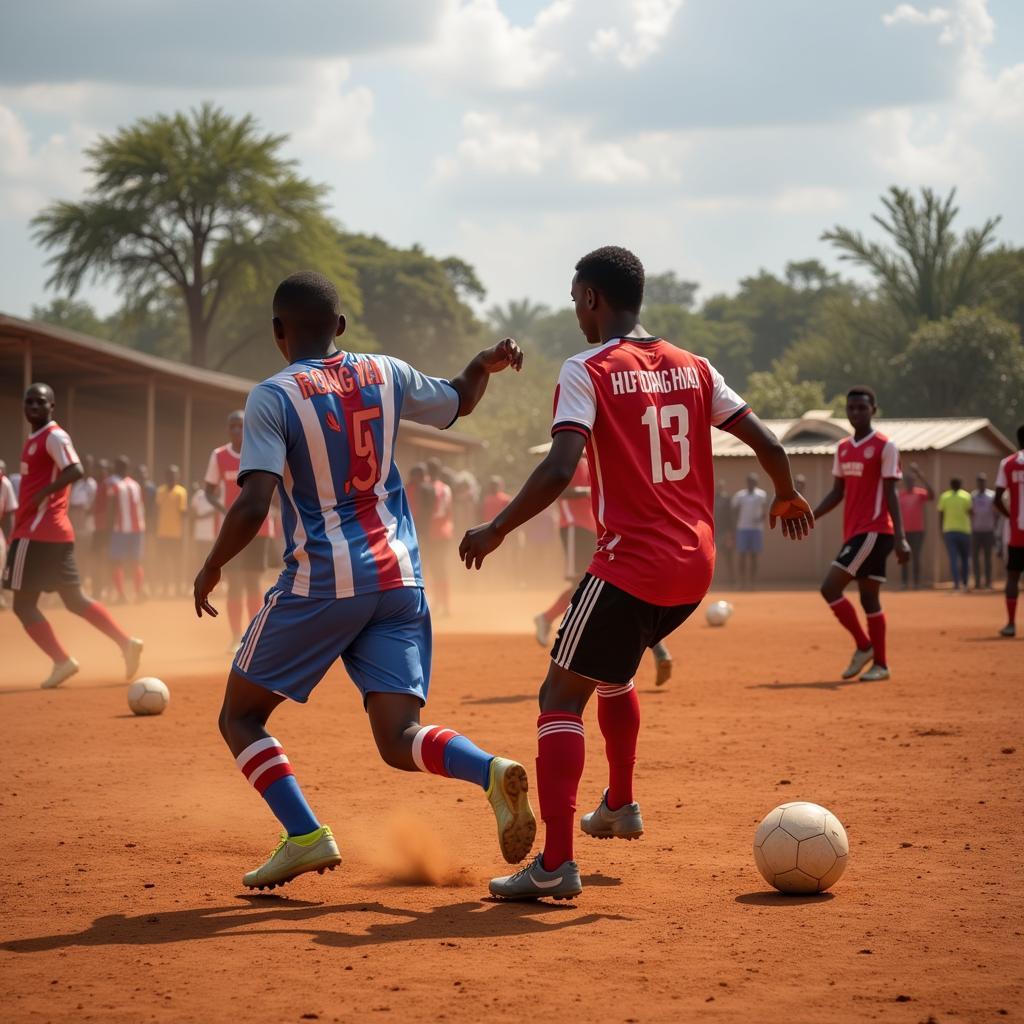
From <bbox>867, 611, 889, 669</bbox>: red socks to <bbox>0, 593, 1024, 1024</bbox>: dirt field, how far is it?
4.18ft

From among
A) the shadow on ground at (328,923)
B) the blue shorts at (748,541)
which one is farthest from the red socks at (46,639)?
the blue shorts at (748,541)

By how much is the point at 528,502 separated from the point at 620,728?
1.35m

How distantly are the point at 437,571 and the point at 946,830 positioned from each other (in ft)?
51.0

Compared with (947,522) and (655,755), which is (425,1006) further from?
(947,522)

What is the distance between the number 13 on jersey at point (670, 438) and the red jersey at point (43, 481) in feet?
22.4

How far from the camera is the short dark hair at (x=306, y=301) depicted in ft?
17.2

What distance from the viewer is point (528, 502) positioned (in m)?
4.81

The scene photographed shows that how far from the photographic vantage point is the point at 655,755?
8.45m

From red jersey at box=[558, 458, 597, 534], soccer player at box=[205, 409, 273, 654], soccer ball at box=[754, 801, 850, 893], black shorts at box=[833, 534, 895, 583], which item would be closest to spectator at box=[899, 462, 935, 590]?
red jersey at box=[558, 458, 597, 534]

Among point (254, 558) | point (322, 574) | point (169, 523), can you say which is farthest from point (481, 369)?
point (169, 523)

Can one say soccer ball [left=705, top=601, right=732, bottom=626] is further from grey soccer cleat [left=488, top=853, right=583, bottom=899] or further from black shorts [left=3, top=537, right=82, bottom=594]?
grey soccer cleat [left=488, top=853, right=583, bottom=899]

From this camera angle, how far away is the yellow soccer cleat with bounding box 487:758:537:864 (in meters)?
4.81

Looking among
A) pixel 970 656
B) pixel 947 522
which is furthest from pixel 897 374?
pixel 970 656

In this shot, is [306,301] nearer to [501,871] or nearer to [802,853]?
[501,871]
